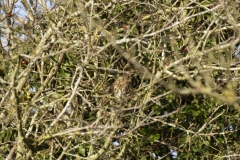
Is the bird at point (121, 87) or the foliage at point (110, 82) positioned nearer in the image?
the foliage at point (110, 82)

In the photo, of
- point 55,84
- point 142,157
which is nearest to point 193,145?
point 142,157

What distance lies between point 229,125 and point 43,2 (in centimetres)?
262

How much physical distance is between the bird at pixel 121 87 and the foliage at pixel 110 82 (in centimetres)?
7

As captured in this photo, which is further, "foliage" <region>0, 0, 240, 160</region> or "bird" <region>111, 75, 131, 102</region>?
Result: "bird" <region>111, 75, 131, 102</region>

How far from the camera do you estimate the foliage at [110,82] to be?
201 inches

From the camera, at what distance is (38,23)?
5891mm

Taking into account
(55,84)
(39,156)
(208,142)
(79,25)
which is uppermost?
(79,25)

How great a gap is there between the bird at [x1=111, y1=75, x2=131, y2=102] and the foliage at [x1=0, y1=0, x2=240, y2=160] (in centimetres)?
7

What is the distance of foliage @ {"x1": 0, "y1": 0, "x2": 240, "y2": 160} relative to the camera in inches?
201

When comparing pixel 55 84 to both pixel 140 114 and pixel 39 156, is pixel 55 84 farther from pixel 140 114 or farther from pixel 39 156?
pixel 140 114

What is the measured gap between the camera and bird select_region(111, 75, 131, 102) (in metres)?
5.96

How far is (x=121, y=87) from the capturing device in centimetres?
607

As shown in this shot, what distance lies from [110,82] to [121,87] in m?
0.77

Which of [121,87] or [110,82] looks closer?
[121,87]
